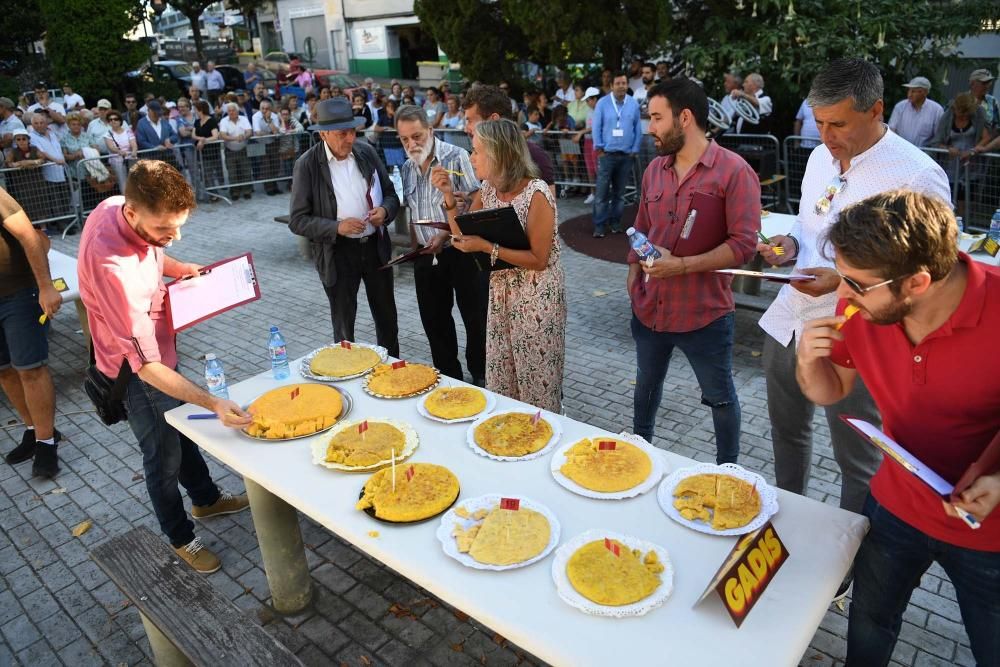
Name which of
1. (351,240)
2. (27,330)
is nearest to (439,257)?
(351,240)

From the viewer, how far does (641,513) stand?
2334 mm

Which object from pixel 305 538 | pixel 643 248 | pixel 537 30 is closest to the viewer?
pixel 643 248

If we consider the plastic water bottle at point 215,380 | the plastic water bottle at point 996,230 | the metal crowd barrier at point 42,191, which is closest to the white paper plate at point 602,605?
the plastic water bottle at point 215,380

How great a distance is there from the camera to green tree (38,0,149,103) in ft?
62.3

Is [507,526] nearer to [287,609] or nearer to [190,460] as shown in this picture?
[287,609]

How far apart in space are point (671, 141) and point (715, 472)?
158 cm

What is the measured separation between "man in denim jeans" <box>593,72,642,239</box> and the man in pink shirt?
6.76 meters

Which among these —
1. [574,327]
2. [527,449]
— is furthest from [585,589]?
[574,327]

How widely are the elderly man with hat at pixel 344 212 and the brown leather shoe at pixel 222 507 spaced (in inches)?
53.7

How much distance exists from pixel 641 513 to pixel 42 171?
11173 mm

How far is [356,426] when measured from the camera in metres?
2.87

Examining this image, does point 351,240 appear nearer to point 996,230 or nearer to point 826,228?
point 826,228

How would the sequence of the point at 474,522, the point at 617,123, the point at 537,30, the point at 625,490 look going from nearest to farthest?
1. the point at 474,522
2. the point at 625,490
3. the point at 617,123
4. the point at 537,30

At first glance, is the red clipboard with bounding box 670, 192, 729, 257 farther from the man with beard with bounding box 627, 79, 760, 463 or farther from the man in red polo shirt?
the man in red polo shirt
